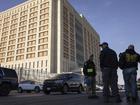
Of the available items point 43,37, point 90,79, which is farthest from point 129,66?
point 43,37

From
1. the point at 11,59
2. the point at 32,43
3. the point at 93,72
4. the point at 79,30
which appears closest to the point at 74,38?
the point at 79,30

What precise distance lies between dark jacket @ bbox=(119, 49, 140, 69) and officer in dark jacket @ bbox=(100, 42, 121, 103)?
0.24 meters

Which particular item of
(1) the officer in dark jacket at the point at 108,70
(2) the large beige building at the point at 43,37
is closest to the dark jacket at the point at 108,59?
(1) the officer in dark jacket at the point at 108,70

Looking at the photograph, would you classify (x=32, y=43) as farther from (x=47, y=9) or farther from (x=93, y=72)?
(x=93, y=72)

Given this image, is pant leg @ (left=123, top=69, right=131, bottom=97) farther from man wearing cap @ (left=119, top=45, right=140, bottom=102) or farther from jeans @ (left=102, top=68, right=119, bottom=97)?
jeans @ (left=102, top=68, right=119, bottom=97)

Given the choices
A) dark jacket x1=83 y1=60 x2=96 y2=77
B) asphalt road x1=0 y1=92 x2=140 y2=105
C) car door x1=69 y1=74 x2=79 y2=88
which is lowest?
asphalt road x1=0 y1=92 x2=140 y2=105

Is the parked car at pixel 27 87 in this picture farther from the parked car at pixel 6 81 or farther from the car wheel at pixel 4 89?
the car wheel at pixel 4 89

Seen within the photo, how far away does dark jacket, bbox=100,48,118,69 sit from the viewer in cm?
917

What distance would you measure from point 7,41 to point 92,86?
99.6m

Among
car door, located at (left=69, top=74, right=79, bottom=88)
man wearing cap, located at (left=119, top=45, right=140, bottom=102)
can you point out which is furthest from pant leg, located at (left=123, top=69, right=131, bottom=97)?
car door, located at (left=69, top=74, right=79, bottom=88)

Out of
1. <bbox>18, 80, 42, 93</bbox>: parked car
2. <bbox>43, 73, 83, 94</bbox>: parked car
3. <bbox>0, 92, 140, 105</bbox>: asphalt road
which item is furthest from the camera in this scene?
<bbox>18, 80, 42, 93</bbox>: parked car

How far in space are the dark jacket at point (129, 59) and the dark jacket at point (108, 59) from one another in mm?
247

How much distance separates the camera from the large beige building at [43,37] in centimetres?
9094

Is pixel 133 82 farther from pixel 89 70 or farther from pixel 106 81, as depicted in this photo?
pixel 89 70
